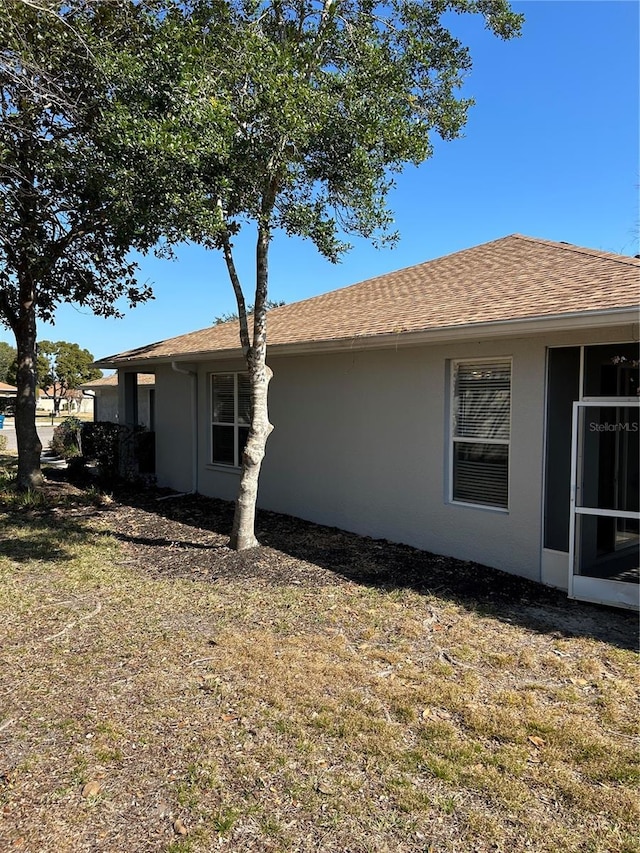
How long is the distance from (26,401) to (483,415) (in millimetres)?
9466

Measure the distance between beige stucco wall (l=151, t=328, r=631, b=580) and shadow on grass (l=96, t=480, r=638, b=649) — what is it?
1.04 ft

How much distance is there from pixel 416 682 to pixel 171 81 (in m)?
5.86

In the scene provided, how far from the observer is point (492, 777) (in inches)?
126

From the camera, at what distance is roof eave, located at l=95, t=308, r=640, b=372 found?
217 inches

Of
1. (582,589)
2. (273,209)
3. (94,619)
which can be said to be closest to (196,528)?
(94,619)

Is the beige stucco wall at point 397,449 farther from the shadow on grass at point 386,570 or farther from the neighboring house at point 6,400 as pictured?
the neighboring house at point 6,400

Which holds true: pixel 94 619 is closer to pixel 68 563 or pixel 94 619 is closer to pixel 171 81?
pixel 68 563

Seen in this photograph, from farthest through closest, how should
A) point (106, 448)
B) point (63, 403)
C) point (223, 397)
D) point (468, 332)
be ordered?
point (63, 403) < point (106, 448) < point (223, 397) < point (468, 332)

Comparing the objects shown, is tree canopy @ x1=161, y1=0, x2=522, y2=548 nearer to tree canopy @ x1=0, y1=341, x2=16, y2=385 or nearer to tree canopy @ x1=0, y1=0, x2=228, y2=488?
tree canopy @ x1=0, y1=0, x2=228, y2=488

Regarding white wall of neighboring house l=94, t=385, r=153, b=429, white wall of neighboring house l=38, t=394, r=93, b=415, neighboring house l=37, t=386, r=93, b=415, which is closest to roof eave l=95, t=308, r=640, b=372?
white wall of neighboring house l=94, t=385, r=153, b=429

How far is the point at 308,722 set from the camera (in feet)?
12.3

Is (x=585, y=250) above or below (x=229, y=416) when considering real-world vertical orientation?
above

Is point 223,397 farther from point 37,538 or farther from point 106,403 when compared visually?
point 106,403

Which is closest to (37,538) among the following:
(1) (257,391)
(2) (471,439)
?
(1) (257,391)
